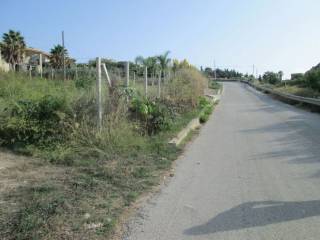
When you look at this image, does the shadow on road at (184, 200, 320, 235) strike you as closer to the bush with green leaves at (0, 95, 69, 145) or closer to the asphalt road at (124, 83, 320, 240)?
the asphalt road at (124, 83, 320, 240)

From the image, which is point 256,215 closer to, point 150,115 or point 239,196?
point 239,196

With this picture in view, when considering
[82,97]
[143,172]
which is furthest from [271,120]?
[143,172]

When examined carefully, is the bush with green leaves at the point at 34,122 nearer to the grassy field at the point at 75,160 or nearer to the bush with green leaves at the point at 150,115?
the grassy field at the point at 75,160

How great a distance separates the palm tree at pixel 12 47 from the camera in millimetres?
49031

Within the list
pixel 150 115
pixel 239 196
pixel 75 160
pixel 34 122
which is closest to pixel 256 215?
pixel 239 196

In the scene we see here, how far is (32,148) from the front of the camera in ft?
26.6

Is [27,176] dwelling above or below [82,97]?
below

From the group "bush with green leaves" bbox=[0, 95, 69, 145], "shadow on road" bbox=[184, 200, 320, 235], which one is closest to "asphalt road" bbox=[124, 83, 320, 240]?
"shadow on road" bbox=[184, 200, 320, 235]

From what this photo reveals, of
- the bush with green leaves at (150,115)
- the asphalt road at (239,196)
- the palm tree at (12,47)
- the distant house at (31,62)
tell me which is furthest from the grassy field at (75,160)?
the palm tree at (12,47)

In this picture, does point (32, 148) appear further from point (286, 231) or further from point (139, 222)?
point (286, 231)

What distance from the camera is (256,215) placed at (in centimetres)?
511

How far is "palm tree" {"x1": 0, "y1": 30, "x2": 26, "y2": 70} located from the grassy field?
39.7 m

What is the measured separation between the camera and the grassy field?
464cm

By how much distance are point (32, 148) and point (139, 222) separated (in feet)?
13.1
